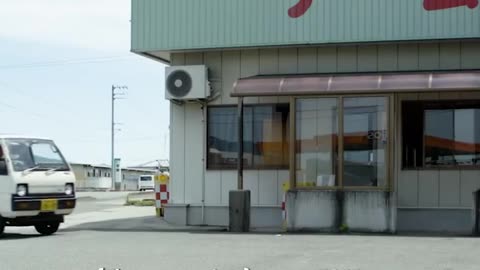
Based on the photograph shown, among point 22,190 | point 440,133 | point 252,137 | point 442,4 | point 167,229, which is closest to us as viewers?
point 22,190

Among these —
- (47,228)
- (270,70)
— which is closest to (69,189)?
(47,228)

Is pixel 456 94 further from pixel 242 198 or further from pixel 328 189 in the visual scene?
pixel 242 198

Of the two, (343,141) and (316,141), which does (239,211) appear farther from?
(343,141)

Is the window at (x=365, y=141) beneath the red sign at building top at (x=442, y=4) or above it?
beneath

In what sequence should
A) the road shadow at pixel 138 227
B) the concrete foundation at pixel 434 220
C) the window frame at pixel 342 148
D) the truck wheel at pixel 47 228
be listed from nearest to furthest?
the window frame at pixel 342 148
the truck wheel at pixel 47 228
the concrete foundation at pixel 434 220
the road shadow at pixel 138 227

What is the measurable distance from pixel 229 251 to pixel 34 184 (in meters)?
5.18

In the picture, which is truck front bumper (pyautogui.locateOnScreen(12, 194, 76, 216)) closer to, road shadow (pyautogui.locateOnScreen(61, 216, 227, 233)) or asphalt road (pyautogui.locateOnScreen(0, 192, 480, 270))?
asphalt road (pyautogui.locateOnScreen(0, 192, 480, 270))

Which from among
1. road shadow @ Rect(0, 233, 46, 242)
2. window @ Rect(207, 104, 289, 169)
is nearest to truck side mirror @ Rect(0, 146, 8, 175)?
road shadow @ Rect(0, 233, 46, 242)

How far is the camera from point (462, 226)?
51.6 ft

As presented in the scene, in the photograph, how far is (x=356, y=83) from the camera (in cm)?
1517

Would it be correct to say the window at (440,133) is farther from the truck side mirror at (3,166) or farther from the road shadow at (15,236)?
the truck side mirror at (3,166)

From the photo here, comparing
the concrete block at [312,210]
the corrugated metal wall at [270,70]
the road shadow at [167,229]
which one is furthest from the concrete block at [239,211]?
the corrugated metal wall at [270,70]

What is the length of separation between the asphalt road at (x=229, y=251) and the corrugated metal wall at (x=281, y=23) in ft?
15.7

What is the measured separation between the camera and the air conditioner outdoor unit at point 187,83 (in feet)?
56.5
